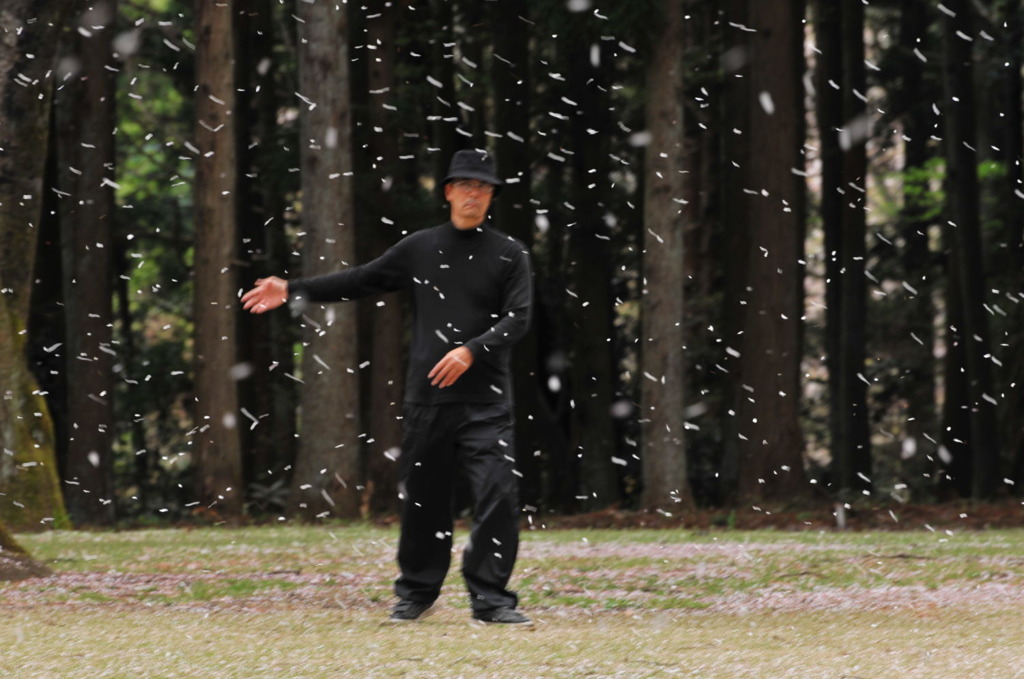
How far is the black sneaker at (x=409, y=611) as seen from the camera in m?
8.52

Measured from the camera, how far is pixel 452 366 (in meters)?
8.12

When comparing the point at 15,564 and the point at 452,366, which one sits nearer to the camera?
the point at 452,366

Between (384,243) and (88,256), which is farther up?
(384,243)

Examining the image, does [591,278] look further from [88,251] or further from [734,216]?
[88,251]

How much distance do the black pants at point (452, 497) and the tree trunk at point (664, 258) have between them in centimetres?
1192

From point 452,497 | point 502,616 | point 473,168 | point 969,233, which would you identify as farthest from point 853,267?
point 502,616

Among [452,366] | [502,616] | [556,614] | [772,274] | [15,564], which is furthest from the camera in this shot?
[772,274]

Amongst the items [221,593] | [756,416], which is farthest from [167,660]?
[756,416]

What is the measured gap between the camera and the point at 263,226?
30.0 m

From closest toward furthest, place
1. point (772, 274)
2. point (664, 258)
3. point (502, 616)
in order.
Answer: point (502, 616)
point (664, 258)
point (772, 274)

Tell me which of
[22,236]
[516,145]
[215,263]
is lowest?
[22,236]

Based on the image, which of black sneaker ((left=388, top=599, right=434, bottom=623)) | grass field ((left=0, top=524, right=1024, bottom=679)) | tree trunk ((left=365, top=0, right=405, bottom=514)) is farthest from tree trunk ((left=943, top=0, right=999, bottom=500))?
black sneaker ((left=388, top=599, right=434, bottom=623))

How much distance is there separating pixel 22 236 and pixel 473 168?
8.29 m

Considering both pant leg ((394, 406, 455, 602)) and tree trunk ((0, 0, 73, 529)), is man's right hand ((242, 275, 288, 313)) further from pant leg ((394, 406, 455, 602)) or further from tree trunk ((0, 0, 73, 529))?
tree trunk ((0, 0, 73, 529))
